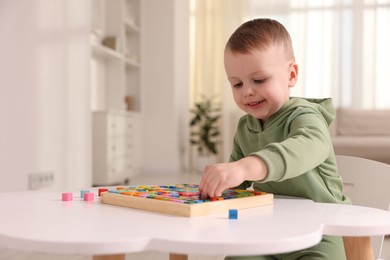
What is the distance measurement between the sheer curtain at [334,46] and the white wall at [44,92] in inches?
119

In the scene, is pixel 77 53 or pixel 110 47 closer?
pixel 77 53

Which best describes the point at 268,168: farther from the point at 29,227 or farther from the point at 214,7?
the point at 214,7

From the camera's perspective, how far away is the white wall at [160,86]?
592 centimetres

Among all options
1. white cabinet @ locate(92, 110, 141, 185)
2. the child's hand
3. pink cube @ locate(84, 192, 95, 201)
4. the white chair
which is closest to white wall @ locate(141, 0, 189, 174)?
white cabinet @ locate(92, 110, 141, 185)

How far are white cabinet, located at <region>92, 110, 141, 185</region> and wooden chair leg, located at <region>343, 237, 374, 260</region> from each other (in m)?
3.76

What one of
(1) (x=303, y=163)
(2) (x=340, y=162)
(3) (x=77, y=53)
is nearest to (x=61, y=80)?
(3) (x=77, y=53)

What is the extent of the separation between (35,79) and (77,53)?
623mm

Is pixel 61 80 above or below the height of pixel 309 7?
below

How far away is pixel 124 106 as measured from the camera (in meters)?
5.43

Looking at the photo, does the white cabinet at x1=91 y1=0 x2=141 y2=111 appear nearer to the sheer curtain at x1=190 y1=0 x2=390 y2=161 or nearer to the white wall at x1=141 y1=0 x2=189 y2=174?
the white wall at x1=141 y1=0 x2=189 y2=174

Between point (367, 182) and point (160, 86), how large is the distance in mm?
4915

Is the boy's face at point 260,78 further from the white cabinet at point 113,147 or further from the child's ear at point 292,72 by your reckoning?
the white cabinet at point 113,147

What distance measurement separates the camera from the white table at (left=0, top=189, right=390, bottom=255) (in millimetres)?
530

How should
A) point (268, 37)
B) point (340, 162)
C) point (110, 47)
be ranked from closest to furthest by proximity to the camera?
point (268, 37), point (340, 162), point (110, 47)
